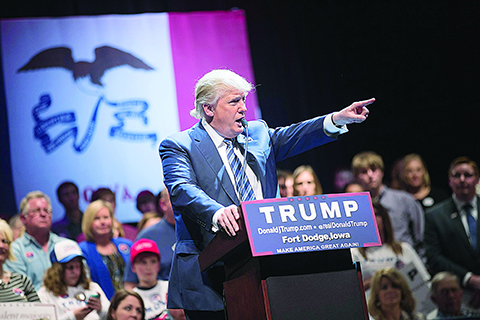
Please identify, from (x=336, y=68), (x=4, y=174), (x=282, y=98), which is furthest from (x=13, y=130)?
(x=336, y=68)

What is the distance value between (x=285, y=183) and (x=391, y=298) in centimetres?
127

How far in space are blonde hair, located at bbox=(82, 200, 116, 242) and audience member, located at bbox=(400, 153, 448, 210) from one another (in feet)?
9.20

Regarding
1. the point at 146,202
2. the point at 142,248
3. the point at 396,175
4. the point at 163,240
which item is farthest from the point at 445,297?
the point at 146,202

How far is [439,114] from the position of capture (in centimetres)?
605

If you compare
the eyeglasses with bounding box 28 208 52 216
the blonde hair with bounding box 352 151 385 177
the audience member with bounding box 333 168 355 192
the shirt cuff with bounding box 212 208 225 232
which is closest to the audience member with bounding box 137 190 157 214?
the eyeglasses with bounding box 28 208 52 216

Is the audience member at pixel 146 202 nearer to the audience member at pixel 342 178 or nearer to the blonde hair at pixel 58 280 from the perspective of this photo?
the blonde hair at pixel 58 280

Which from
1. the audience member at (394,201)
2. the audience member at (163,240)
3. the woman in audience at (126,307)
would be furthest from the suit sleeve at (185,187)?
the audience member at (394,201)

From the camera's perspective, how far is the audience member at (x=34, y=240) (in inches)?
169

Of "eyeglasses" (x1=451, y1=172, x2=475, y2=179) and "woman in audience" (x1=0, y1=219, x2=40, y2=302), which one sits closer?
"woman in audience" (x1=0, y1=219, x2=40, y2=302)

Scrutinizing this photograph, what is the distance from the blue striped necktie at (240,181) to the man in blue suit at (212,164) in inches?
0.5

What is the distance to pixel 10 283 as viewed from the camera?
13.2 ft

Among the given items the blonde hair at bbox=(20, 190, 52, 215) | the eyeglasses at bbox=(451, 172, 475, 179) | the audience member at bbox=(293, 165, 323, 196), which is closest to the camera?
the blonde hair at bbox=(20, 190, 52, 215)

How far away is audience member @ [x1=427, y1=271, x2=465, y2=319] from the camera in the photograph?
4812 mm

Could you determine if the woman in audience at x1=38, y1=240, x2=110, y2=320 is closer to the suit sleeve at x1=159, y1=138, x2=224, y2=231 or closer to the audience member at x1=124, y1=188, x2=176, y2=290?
the audience member at x1=124, y1=188, x2=176, y2=290
